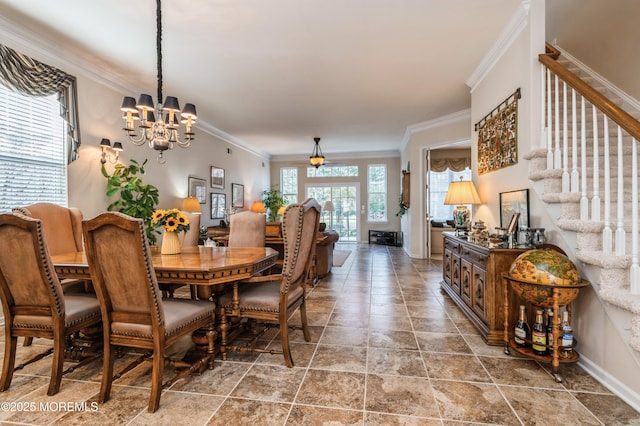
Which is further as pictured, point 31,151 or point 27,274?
point 31,151

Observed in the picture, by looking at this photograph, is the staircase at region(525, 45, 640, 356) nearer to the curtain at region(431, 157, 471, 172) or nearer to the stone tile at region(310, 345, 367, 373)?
the stone tile at region(310, 345, 367, 373)

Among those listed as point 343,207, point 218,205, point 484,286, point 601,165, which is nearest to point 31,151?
point 218,205

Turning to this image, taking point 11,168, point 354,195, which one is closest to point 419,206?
point 354,195

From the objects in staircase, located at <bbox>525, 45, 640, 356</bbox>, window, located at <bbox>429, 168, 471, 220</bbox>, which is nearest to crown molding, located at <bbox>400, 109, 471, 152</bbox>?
window, located at <bbox>429, 168, 471, 220</bbox>

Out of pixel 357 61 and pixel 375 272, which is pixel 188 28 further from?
pixel 375 272

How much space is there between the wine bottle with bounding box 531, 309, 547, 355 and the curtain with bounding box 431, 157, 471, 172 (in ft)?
24.7

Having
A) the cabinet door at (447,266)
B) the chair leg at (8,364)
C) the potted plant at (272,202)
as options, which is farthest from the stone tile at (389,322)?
A: the potted plant at (272,202)

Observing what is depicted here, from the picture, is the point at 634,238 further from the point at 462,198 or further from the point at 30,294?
the point at 30,294

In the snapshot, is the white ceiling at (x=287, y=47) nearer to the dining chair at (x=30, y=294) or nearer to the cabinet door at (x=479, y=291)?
the dining chair at (x=30, y=294)

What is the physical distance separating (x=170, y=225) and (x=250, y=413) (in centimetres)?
153

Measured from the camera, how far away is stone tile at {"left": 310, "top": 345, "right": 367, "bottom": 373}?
223cm

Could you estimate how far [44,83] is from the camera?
3.23 metres

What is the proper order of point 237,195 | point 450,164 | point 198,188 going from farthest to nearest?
point 450,164 < point 237,195 < point 198,188

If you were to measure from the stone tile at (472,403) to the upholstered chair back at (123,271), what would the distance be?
1705 mm
